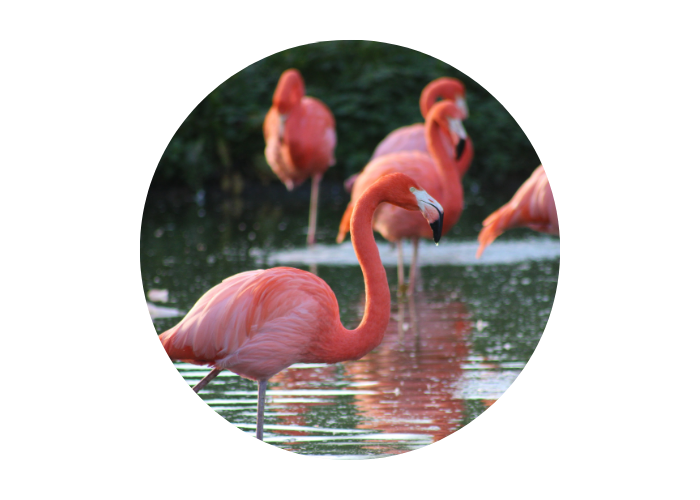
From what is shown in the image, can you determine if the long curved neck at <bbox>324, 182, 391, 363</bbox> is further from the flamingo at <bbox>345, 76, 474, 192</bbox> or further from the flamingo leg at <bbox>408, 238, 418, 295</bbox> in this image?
the flamingo at <bbox>345, 76, 474, 192</bbox>

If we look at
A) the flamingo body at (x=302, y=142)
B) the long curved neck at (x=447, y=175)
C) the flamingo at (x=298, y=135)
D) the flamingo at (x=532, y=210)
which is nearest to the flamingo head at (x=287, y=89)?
the flamingo at (x=298, y=135)

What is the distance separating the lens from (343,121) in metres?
8.05

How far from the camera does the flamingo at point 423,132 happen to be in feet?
22.3

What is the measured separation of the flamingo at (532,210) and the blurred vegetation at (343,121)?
1.62ft

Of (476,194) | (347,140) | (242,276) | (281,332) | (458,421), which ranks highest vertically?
(347,140)

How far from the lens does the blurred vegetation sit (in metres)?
6.04

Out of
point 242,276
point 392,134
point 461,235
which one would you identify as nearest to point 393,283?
point 461,235

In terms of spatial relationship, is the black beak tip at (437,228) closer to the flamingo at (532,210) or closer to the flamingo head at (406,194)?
the flamingo head at (406,194)

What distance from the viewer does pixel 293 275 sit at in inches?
134

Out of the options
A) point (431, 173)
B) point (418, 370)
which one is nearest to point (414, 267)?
point (431, 173)

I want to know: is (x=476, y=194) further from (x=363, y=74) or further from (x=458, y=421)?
(x=458, y=421)

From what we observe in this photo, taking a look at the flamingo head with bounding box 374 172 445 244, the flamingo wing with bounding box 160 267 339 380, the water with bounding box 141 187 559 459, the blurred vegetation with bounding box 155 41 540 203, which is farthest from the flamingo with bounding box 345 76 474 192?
the flamingo wing with bounding box 160 267 339 380

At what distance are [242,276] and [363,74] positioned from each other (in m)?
2.94

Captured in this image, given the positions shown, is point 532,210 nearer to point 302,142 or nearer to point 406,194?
point 406,194
